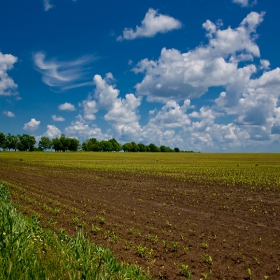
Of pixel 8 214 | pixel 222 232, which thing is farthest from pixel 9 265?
pixel 222 232

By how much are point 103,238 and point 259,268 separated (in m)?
4.63

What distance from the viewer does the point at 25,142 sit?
568 feet

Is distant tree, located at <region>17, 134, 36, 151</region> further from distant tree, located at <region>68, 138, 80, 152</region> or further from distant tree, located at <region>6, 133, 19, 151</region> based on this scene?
distant tree, located at <region>68, 138, 80, 152</region>

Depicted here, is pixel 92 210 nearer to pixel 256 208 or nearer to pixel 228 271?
pixel 228 271

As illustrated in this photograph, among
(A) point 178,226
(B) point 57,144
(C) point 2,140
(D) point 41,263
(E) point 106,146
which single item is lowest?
(A) point 178,226

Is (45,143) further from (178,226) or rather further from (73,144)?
(178,226)

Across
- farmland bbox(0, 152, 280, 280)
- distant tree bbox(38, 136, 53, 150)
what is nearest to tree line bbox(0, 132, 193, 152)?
distant tree bbox(38, 136, 53, 150)

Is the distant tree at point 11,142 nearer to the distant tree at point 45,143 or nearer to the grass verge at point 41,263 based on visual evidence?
the distant tree at point 45,143

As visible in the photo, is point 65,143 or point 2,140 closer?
point 2,140

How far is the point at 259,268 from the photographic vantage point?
23.8ft

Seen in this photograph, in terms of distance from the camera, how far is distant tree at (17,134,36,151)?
17224 centimetres

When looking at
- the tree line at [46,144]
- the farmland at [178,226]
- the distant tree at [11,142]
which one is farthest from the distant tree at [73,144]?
the farmland at [178,226]

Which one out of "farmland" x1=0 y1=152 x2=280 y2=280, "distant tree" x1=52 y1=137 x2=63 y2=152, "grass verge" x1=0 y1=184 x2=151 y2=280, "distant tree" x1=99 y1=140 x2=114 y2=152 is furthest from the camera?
"distant tree" x1=99 y1=140 x2=114 y2=152

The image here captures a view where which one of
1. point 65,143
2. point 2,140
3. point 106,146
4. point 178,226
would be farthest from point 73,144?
point 178,226
